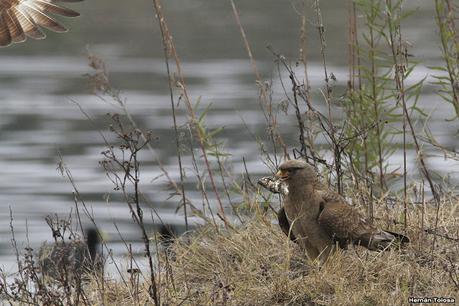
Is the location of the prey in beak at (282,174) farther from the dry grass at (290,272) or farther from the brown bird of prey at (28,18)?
the brown bird of prey at (28,18)

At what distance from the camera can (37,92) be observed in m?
13.8

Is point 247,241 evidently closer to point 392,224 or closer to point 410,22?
point 392,224

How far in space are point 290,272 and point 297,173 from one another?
0.44 m

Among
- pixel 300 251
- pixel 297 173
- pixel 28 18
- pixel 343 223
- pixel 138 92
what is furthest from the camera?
pixel 138 92

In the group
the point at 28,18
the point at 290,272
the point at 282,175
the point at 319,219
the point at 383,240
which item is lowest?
the point at 290,272

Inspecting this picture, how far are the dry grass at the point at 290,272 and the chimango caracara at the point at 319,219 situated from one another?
0.07m

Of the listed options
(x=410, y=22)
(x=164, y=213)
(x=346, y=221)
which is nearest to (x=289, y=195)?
(x=346, y=221)

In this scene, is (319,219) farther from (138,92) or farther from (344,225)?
(138,92)

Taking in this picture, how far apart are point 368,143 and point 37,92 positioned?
25.8ft

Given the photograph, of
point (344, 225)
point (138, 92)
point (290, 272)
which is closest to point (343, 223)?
point (344, 225)

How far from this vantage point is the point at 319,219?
5457 mm

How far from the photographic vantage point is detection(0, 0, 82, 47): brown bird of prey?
7.71 meters

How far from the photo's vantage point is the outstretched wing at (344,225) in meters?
5.43

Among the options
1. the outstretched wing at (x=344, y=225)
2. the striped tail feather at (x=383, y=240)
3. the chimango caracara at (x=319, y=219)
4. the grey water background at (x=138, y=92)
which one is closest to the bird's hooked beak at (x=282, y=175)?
the chimango caracara at (x=319, y=219)
